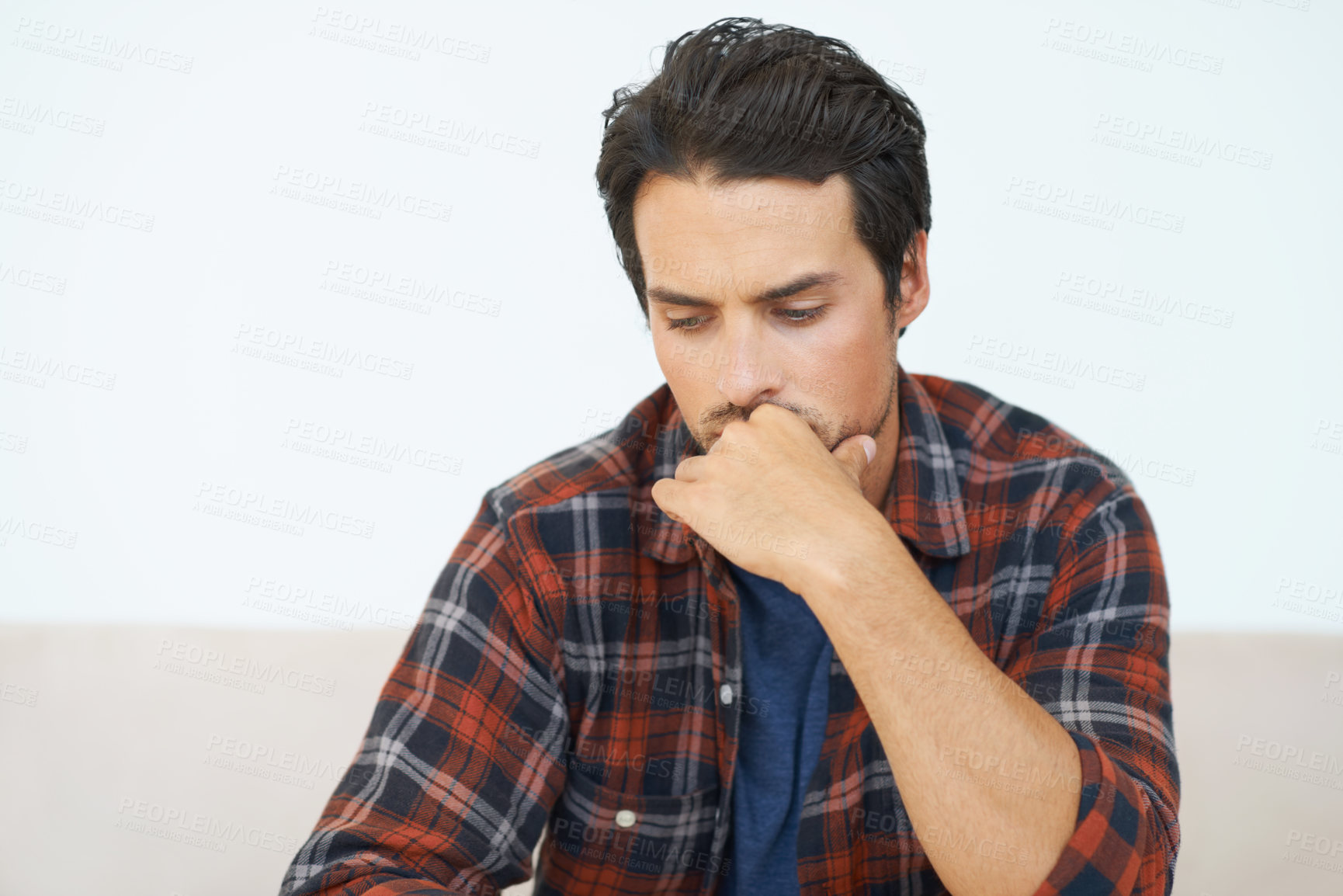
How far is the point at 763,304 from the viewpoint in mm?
1899

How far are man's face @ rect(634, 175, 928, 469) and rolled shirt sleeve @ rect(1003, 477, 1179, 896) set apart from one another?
0.51 metres

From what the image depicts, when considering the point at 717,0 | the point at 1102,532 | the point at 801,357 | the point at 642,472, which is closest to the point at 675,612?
the point at 642,472

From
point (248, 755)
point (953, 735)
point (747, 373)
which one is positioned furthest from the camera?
point (248, 755)

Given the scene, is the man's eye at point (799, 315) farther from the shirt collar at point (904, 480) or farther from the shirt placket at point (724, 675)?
the shirt placket at point (724, 675)

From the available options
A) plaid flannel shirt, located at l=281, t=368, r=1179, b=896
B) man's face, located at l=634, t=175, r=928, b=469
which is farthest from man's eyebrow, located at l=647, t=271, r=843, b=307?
plaid flannel shirt, located at l=281, t=368, r=1179, b=896

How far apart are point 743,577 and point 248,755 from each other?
6.37 ft

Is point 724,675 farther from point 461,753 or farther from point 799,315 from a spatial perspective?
point 799,315

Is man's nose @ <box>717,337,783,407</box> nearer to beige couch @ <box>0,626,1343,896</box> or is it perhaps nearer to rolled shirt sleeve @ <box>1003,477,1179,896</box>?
rolled shirt sleeve @ <box>1003,477,1179,896</box>

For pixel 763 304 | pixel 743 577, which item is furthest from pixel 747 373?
pixel 743 577

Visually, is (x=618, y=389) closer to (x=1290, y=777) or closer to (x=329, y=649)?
(x=329, y=649)

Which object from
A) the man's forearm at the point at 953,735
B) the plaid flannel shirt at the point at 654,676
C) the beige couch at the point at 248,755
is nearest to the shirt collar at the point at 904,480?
the plaid flannel shirt at the point at 654,676

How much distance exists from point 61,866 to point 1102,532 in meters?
2.77

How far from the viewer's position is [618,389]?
387 centimetres

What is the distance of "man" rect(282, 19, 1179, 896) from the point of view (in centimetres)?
179
